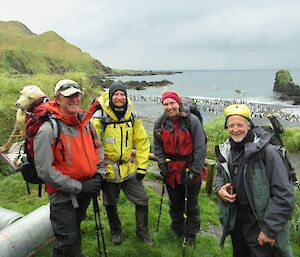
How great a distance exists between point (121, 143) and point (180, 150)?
1007 millimetres

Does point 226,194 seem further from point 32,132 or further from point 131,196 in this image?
point 32,132

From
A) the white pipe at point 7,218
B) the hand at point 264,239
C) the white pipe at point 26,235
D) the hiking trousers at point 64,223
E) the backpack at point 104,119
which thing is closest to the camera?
the hand at point 264,239

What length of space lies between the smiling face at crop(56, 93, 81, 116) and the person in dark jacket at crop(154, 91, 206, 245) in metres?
1.61

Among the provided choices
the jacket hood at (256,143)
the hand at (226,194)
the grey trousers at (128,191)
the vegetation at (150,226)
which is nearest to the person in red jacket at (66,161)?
the grey trousers at (128,191)

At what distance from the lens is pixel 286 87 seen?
6588 cm

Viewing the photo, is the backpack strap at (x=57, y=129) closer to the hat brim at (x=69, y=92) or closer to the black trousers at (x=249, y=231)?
the hat brim at (x=69, y=92)

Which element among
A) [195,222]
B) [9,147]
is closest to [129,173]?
[195,222]

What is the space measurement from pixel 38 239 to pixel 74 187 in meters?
1.74

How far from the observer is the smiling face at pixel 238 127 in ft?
12.7

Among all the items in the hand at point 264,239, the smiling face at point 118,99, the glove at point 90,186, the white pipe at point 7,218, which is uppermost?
the smiling face at point 118,99

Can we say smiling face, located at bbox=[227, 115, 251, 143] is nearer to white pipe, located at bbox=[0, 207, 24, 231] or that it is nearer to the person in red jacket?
the person in red jacket

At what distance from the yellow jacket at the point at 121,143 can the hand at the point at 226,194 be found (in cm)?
180

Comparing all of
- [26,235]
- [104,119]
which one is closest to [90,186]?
[104,119]

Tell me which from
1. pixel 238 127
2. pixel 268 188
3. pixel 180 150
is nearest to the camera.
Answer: pixel 268 188
